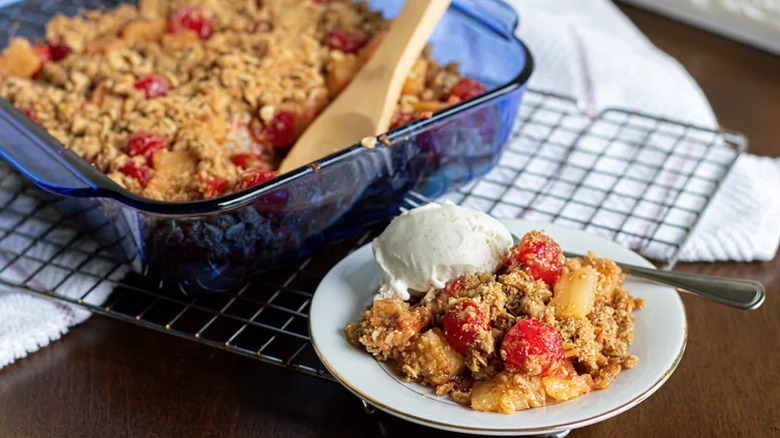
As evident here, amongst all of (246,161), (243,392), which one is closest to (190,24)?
(246,161)

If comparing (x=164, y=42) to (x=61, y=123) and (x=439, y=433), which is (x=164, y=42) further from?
(x=439, y=433)

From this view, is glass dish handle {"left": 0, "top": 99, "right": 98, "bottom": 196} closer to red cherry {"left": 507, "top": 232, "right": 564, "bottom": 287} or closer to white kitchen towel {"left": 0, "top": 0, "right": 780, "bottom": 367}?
white kitchen towel {"left": 0, "top": 0, "right": 780, "bottom": 367}

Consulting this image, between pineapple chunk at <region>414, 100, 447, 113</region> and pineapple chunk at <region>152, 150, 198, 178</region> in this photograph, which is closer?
pineapple chunk at <region>152, 150, 198, 178</region>

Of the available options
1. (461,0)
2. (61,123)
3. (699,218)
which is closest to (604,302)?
(699,218)

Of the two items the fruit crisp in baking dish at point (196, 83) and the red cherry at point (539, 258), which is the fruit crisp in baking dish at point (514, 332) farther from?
the fruit crisp in baking dish at point (196, 83)

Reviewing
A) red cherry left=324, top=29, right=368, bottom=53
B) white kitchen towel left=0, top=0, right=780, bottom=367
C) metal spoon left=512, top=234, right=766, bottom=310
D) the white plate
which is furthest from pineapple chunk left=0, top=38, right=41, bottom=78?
metal spoon left=512, top=234, right=766, bottom=310

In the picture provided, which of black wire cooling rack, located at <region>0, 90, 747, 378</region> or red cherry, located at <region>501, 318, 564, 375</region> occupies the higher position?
red cherry, located at <region>501, 318, 564, 375</region>
